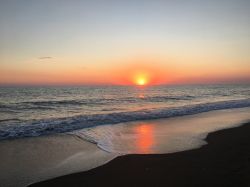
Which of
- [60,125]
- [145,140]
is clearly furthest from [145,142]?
[60,125]

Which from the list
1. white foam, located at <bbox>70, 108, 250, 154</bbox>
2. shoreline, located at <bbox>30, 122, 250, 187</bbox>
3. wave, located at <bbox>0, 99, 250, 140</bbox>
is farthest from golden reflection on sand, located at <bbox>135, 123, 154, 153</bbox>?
wave, located at <bbox>0, 99, 250, 140</bbox>

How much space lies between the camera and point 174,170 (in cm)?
638

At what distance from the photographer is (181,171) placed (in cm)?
626

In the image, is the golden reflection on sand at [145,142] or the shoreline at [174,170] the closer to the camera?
the shoreline at [174,170]

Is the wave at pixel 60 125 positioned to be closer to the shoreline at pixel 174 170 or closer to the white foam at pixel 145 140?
the white foam at pixel 145 140

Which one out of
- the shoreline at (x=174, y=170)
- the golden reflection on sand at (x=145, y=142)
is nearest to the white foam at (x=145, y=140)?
the golden reflection on sand at (x=145, y=142)

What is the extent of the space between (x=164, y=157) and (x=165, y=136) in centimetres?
328

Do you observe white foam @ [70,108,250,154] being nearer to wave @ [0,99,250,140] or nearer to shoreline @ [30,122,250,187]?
shoreline @ [30,122,250,187]

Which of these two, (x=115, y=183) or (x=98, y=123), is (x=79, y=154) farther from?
(x=98, y=123)

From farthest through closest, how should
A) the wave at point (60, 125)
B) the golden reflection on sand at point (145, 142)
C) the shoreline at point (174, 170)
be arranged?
1. the wave at point (60, 125)
2. the golden reflection on sand at point (145, 142)
3. the shoreline at point (174, 170)

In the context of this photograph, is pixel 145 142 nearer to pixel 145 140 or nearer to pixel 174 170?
pixel 145 140

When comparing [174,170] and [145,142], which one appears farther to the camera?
[145,142]

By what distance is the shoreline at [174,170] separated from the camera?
5.59 m

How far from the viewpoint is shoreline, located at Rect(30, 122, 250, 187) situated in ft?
18.3
